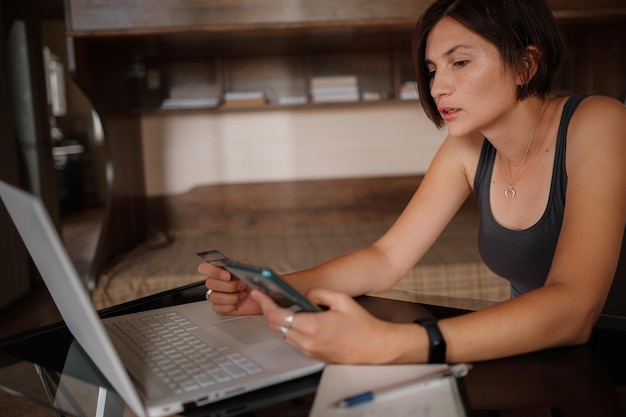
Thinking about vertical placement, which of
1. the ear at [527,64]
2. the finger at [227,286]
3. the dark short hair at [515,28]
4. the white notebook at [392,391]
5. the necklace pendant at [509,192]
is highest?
the dark short hair at [515,28]

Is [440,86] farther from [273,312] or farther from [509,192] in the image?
[273,312]

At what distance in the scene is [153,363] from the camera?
2.50 feet

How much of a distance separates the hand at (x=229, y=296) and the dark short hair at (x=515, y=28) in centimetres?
61

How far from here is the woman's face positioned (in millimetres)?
1113

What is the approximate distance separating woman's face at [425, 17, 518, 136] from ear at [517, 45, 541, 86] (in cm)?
2

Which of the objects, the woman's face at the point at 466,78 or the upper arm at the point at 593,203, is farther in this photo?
the woman's face at the point at 466,78

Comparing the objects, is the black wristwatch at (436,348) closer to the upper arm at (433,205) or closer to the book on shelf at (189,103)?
the upper arm at (433,205)

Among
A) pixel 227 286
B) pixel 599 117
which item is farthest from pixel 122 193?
pixel 599 117

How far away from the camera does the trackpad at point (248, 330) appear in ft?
2.75

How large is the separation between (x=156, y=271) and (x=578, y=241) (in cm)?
190

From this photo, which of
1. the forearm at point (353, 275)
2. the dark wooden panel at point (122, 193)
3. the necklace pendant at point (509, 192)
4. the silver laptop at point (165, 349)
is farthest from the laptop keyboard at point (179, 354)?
the dark wooden panel at point (122, 193)

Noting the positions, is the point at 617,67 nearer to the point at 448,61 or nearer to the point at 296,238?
the point at 296,238

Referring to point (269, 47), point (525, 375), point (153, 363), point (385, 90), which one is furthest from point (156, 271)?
point (525, 375)

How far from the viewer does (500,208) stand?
1271mm
